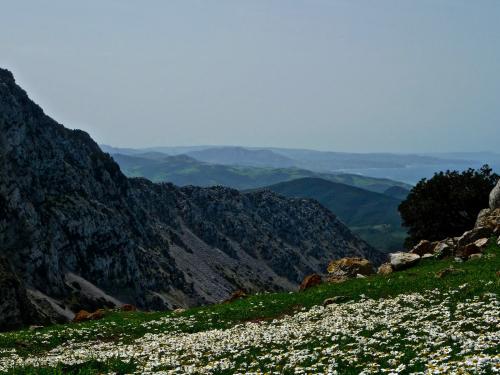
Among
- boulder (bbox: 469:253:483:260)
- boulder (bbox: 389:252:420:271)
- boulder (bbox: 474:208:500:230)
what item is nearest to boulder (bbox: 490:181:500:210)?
boulder (bbox: 474:208:500:230)

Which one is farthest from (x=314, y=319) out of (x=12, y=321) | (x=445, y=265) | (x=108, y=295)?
(x=108, y=295)

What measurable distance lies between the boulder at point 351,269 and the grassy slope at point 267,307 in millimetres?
6021

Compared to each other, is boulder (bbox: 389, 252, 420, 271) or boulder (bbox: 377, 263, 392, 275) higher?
boulder (bbox: 389, 252, 420, 271)

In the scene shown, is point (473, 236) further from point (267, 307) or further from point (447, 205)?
point (447, 205)

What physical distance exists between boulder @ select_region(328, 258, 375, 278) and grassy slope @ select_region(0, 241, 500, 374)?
237 inches

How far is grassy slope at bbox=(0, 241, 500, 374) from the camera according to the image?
95.6 feet

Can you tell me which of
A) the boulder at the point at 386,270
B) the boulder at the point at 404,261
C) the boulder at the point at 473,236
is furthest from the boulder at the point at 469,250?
the boulder at the point at 386,270

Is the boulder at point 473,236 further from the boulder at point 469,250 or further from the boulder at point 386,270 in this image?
the boulder at point 386,270

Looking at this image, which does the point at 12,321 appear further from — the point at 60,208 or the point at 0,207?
the point at 60,208

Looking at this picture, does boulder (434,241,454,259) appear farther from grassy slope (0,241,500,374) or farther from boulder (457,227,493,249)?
grassy slope (0,241,500,374)

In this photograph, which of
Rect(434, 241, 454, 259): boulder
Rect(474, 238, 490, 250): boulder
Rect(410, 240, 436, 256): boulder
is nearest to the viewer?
Rect(474, 238, 490, 250): boulder

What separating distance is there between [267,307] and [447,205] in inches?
2061

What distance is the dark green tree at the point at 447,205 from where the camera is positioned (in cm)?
7638

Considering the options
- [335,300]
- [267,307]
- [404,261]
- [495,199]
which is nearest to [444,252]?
[404,261]
